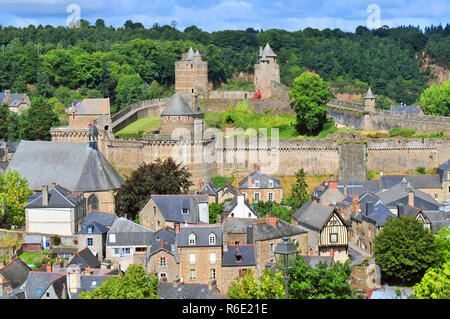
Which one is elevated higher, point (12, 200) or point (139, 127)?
point (139, 127)

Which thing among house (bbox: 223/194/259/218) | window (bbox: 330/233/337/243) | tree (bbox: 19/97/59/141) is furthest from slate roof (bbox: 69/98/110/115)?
window (bbox: 330/233/337/243)

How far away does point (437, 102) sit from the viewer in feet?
237

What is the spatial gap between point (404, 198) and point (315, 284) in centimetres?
1989

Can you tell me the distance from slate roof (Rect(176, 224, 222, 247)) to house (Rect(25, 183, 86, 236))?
11008 mm

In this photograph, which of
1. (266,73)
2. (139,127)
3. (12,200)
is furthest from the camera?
(266,73)

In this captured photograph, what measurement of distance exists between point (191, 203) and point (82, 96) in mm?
45016

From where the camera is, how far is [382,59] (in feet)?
416

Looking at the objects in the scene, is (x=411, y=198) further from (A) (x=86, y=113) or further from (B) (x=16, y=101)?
(B) (x=16, y=101)

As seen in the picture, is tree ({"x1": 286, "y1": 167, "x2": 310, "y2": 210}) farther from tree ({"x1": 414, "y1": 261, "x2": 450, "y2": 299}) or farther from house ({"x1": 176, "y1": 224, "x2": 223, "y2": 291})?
tree ({"x1": 414, "y1": 261, "x2": 450, "y2": 299})

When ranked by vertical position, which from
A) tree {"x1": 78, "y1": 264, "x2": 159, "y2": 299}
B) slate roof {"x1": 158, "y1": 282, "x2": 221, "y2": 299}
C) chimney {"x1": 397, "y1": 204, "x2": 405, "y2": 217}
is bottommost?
slate roof {"x1": 158, "y1": 282, "x2": 221, "y2": 299}

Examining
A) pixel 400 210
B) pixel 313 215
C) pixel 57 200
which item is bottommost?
pixel 313 215

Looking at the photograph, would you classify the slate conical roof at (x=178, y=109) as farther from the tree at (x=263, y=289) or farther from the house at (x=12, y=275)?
the tree at (x=263, y=289)

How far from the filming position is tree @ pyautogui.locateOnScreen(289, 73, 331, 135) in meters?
57.9

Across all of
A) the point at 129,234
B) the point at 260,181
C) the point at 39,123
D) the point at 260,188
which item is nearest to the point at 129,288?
the point at 129,234
